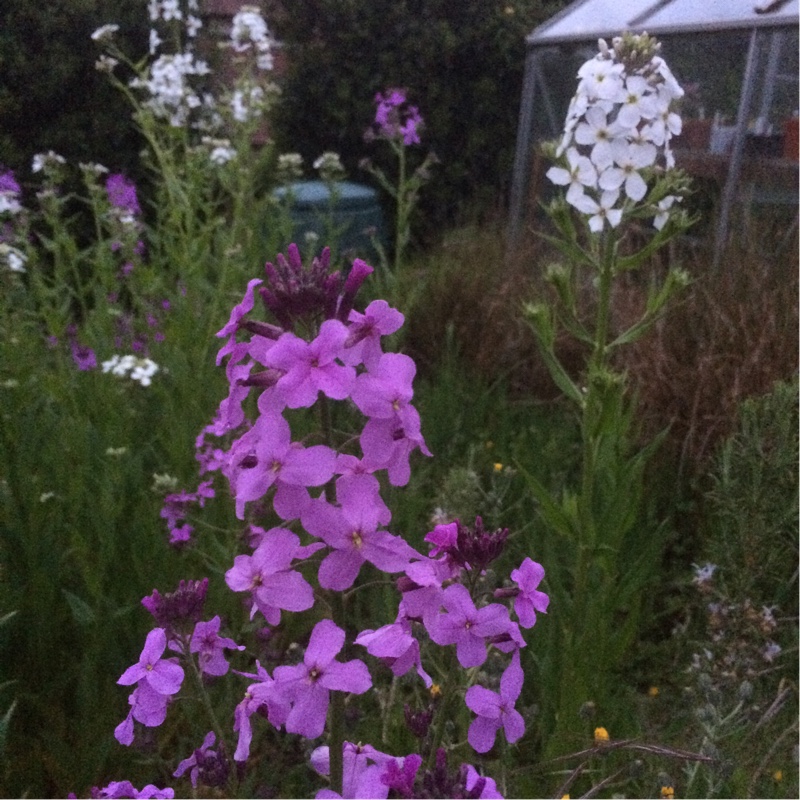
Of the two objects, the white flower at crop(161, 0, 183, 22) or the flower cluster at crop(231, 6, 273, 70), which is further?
the flower cluster at crop(231, 6, 273, 70)

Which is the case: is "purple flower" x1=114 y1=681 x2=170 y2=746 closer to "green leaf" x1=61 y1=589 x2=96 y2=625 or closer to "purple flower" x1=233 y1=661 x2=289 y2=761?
"purple flower" x1=233 y1=661 x2=289 y2=761

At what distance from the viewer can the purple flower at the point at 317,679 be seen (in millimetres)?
497

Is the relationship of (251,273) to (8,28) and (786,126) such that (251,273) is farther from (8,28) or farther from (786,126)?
(786,126)

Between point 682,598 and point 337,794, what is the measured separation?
4.13ft

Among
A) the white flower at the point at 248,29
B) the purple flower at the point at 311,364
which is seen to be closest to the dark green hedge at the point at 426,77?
the white flower at the point at 248,29

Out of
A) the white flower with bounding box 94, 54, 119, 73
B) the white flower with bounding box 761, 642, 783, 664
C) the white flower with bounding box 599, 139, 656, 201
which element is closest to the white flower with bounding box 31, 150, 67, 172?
the white flower with bounding box 94, 54, 119, 73

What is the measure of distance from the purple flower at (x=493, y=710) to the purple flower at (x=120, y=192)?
5.47 feet

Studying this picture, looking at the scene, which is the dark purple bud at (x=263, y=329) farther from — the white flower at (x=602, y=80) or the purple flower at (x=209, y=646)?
Answer: the white flower at (x=602, y=80)

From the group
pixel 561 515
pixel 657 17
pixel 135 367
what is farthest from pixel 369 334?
pixel 657 17

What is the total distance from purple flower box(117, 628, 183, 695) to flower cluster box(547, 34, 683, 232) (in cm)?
84

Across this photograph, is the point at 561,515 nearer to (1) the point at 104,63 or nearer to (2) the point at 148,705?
(2) the point at 148,705

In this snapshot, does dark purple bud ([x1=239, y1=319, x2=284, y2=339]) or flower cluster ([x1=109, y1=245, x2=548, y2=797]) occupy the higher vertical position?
dark purple bud ([x1=239, y1=319, x2=284, y2=339])

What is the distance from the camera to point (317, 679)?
50cm

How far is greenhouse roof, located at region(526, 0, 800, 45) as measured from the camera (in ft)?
7.57
